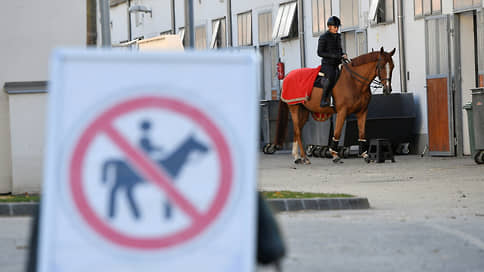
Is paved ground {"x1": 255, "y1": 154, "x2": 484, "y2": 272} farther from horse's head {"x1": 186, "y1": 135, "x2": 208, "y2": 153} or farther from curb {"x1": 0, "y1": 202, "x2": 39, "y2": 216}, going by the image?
horse's head {"x1": 186, "y1": 135, "x2": 208, "y2": 153}

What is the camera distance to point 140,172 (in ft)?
10.9

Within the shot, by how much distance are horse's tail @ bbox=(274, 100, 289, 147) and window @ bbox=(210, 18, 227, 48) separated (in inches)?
613

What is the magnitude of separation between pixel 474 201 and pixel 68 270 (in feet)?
37.2

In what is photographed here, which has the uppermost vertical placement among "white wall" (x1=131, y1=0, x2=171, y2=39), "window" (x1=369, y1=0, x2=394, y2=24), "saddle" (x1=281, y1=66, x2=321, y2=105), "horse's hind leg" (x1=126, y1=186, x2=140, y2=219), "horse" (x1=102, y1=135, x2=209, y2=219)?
"white wall" (x1=131, y1=0, x2=171, y2=39)

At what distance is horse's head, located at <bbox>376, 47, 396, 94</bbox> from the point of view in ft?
78.0

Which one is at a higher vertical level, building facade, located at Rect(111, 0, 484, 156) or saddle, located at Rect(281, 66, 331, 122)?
building facade, located at Rect(111, 0, 484, 156)

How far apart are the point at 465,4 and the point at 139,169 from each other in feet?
77.8

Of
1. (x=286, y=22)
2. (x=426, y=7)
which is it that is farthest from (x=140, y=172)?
(x=286, y=22)

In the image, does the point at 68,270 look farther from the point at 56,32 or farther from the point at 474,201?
the point at 56,32

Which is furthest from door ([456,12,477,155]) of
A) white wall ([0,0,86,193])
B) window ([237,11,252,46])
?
window ([237,11,252,46])

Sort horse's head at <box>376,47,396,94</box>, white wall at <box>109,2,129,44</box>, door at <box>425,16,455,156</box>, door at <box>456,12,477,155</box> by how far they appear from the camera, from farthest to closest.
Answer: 1. white wall at <box>109,2,129,44</box>
2. door at <box>425,16,455,156</box>
3. door at <box>456,12,477,155</box>
4. horse's head at <box>376,47,396,94</box>

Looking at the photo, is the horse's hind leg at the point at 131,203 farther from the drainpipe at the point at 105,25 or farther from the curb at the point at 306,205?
the drainpipe at the point at 105,25

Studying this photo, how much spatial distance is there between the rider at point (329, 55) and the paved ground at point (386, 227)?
13.2 feet

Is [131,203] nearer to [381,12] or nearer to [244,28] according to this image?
[381,12]
